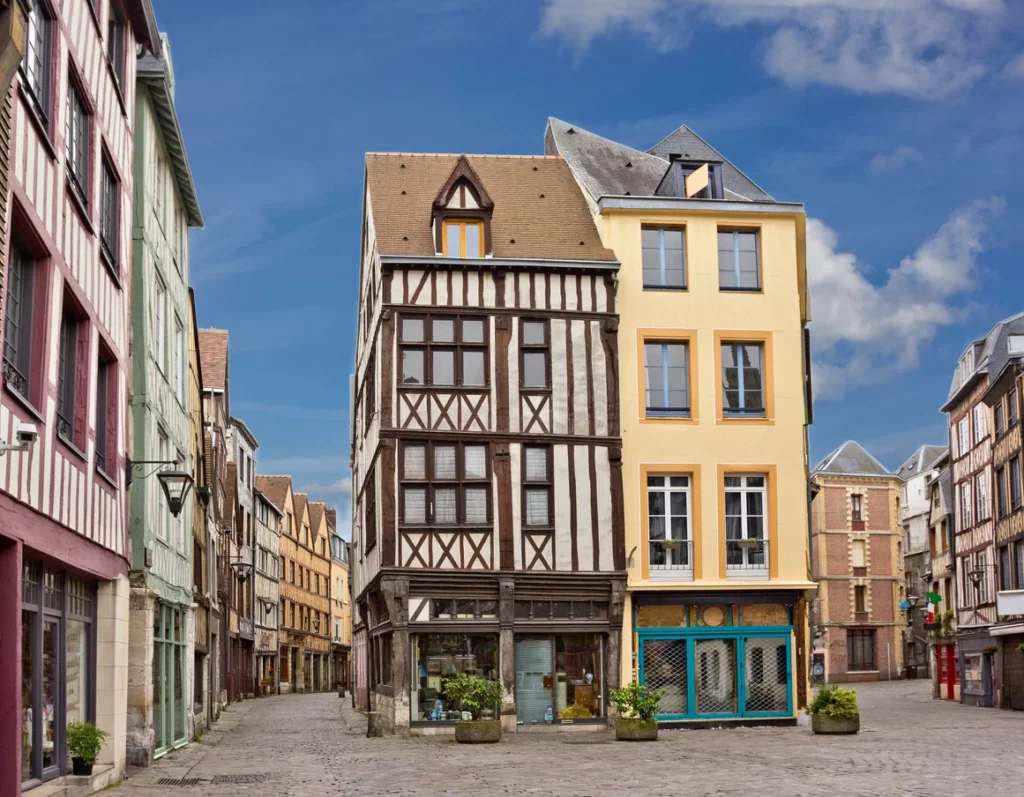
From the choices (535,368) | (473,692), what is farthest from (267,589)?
(473,692)

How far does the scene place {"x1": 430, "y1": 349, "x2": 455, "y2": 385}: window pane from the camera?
25531 mm

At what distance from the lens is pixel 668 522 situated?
26.1 m

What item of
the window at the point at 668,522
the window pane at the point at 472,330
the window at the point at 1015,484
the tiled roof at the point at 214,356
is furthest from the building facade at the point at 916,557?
the window pane at the point at 472,330

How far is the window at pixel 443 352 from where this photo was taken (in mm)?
25391

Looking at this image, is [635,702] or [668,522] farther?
[668,522]

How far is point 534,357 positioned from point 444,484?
9.77ft

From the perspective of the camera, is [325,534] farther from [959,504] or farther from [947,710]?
[947,710]

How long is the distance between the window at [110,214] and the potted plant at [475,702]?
10192 mm

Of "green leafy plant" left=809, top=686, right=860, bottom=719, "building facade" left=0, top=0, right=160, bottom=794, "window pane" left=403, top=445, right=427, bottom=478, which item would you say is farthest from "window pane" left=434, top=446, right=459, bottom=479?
"building facade" left=0, top=0, right=160, bottom=794

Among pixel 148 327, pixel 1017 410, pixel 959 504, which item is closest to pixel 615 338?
pixel 148 327

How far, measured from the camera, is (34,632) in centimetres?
1244

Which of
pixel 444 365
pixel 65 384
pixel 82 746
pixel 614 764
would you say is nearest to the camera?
pixel 65 384

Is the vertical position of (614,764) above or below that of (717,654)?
below

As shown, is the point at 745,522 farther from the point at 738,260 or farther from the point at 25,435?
the point at 25,435
